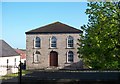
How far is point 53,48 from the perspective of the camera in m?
42.4

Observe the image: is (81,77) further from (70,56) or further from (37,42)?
(37,42)

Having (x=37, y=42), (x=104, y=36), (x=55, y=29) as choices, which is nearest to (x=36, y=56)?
(x=37, y=42)

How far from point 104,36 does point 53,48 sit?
2837 cm

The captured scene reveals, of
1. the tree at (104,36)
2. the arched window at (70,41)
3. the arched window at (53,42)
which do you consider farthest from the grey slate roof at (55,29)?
the tree at (104,36)

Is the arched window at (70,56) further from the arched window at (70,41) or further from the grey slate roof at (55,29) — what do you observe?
the grey slate roof at (55,29)

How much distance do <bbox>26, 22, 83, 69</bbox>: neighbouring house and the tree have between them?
1041 inches

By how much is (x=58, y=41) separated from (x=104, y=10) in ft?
90.4

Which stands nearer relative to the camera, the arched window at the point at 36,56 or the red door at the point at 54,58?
the arched window at the point at 36,56

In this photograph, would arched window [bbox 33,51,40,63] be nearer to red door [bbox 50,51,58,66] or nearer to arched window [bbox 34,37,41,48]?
arched window [bbox 34,37,41,48]

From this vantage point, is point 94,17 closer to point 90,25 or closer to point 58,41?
point 90,25

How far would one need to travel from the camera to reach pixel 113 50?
47.4 ft

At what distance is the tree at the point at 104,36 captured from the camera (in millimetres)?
14328

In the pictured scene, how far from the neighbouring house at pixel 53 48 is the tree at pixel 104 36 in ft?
86.8

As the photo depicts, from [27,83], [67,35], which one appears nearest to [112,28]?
[27,83]
